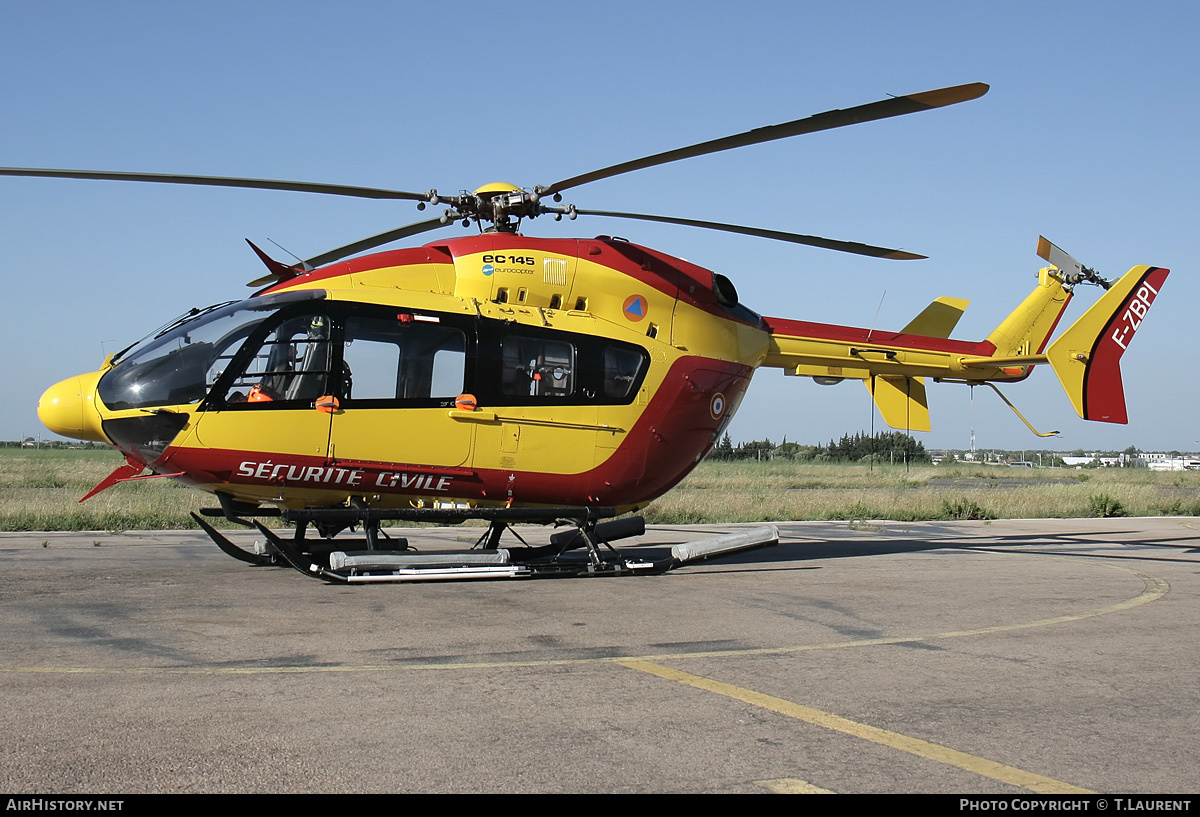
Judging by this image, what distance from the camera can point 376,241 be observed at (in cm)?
1257

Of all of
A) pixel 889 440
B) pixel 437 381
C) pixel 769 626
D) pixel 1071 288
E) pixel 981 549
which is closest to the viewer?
pixel 769 626

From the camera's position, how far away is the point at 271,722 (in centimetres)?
486

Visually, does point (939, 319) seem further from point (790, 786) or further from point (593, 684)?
point (790, 786)


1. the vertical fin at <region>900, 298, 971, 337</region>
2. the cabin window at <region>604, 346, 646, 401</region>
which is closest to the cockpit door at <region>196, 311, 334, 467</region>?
the cabin window at <region>604, 346, 646, 401</region>

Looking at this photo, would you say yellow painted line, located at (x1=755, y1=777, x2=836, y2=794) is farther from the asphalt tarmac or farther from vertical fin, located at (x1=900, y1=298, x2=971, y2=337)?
vertical fin, located at (x1=900, y1=298, x2=971, y2=337)

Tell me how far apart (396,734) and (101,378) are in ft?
23.3

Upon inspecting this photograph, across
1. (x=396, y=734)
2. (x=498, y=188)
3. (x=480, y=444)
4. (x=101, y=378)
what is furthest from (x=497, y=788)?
(x=498, y=188)

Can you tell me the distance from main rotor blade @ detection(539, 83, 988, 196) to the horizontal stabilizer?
8359 millimetres

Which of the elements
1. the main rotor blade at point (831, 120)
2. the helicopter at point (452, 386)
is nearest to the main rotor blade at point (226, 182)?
the helicopter at point (452, 386)

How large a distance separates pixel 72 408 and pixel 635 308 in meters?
6.27

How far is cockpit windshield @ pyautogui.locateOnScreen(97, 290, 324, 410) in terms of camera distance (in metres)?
10.0

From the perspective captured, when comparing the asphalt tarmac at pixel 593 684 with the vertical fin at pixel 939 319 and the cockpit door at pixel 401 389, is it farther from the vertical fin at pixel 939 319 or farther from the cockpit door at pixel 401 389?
the vertical fin at pixel 939 319

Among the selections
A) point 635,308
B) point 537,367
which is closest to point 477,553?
point 537,367

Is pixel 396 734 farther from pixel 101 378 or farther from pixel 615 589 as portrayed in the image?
pixel 101 378
